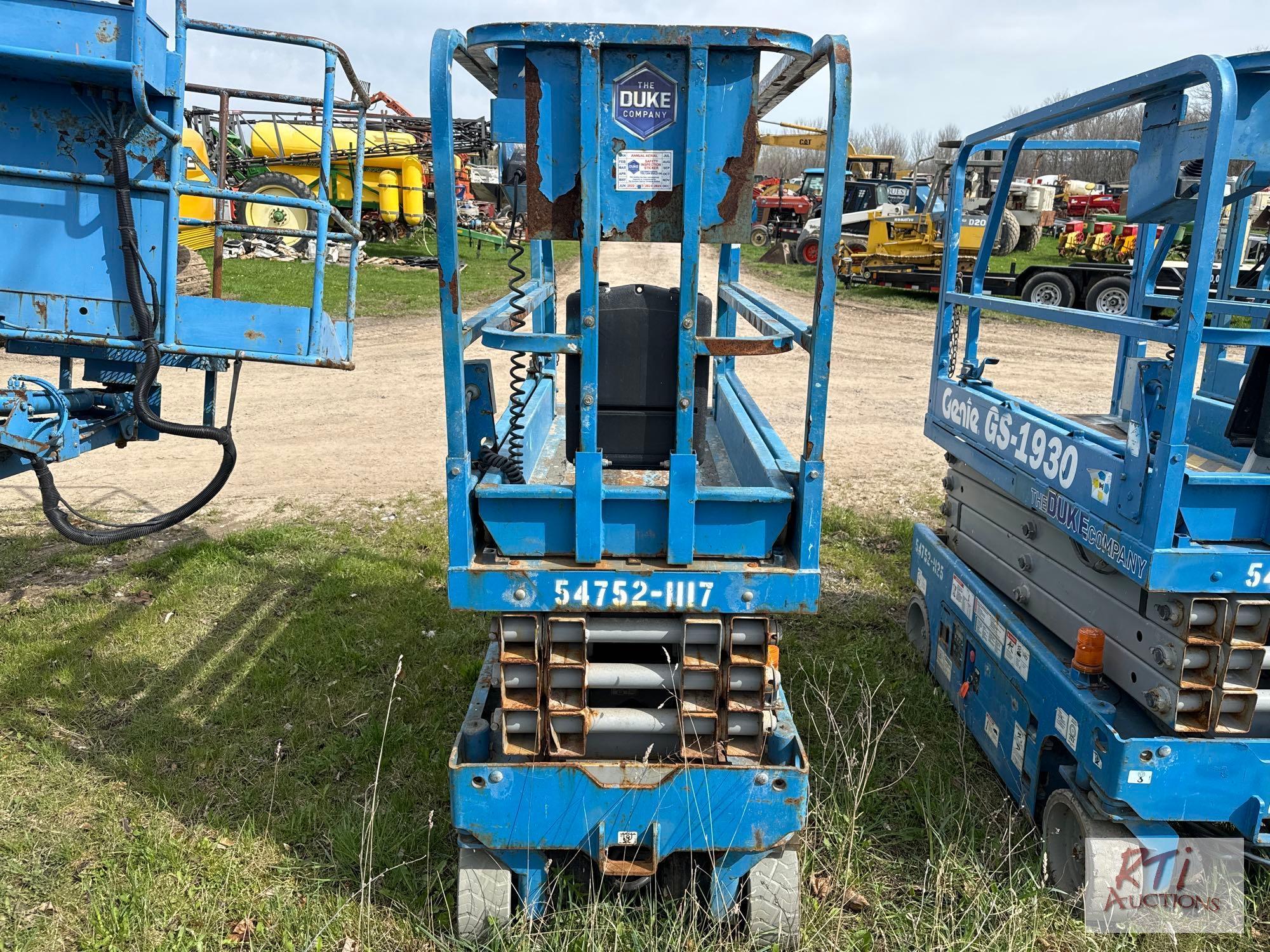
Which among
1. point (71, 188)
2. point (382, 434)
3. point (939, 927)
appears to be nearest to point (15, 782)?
point (71, 188)

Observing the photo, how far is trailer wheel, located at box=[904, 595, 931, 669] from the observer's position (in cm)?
513

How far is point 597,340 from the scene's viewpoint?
9.41ft

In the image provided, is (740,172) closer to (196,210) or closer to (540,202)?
(540,202)

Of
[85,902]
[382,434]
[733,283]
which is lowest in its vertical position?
[85,902]

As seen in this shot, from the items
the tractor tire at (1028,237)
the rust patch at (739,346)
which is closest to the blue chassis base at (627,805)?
the rust patch at (739,346)

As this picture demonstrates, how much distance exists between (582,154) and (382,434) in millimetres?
7082

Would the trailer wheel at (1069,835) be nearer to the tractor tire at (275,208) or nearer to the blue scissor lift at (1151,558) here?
the blue scissor lift at (1151,558)

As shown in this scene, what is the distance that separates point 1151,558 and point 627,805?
1731 mm

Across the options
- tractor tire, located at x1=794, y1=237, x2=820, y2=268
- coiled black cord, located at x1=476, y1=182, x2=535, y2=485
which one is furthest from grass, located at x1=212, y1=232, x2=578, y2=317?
coiled black cord, located at x1=476, y1=182, x2=535, y2=485

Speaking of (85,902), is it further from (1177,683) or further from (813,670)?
(1177,683)

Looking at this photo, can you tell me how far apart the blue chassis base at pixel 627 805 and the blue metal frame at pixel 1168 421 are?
1.31 meters

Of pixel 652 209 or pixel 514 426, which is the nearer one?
pixel 652 209

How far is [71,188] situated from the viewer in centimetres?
429

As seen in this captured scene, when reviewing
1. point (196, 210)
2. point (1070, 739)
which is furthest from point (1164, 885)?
point (196, 210)
